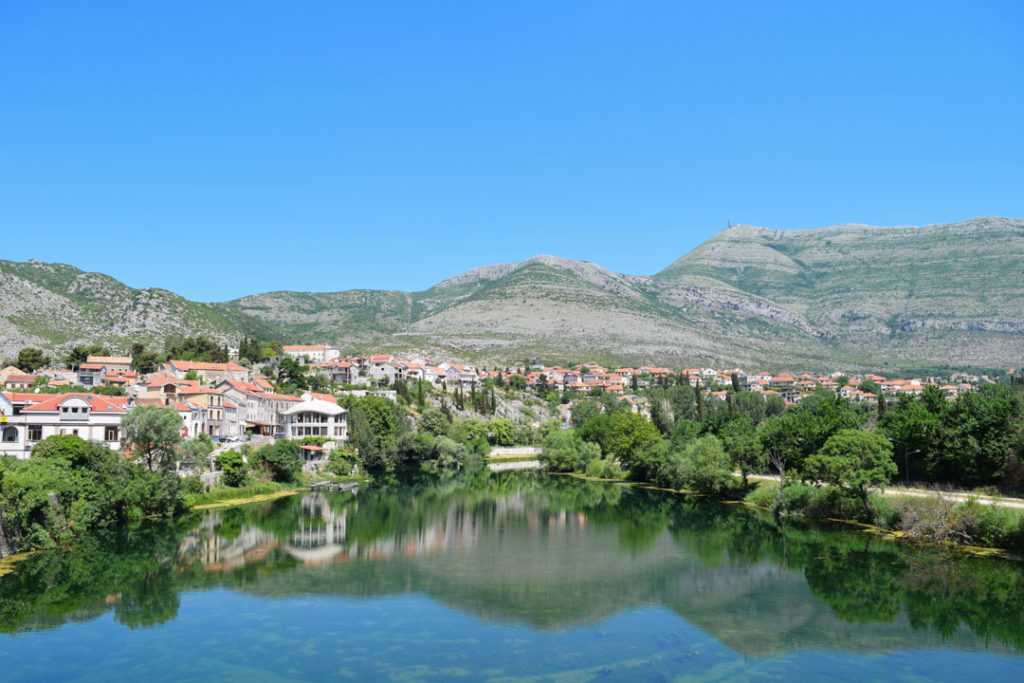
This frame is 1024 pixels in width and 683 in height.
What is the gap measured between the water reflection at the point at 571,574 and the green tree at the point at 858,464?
2.95 metres

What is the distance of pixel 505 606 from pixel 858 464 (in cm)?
2555

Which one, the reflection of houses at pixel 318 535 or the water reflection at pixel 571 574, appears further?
the reflection of houses at pixel 318 535

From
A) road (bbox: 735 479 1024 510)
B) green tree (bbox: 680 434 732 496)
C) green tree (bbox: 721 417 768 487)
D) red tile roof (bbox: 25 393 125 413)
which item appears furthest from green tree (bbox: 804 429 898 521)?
red tile roof (bbox: 25 393 125 413)

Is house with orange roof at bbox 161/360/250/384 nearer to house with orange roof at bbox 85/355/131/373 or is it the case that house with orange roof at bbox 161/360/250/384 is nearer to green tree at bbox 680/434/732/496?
house with orange roof at bbox 85/355/131/373

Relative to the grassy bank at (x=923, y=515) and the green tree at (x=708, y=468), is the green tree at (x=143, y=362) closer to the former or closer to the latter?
the green tree at (x=708, y=468)

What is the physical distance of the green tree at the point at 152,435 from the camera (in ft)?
157

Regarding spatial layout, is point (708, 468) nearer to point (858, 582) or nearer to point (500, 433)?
point (858, 582)

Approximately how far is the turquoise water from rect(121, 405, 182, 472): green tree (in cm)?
665

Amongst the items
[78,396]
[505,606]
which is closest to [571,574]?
[505,606]

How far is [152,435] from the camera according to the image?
48.0m

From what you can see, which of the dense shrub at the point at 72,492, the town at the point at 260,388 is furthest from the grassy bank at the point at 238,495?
the town at the point at 260,388

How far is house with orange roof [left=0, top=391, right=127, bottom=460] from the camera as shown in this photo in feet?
156

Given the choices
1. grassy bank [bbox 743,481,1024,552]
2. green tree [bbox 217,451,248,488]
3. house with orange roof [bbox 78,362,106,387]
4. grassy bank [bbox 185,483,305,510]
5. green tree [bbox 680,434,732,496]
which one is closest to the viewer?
grassy bank [bbox 743,481,1024,552]

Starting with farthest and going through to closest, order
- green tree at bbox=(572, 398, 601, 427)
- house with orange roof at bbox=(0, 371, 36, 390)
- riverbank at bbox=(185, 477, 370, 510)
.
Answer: green tree at bbox=(572, 398, 601, 427) → house with orange roof at bbox=(0, 371, 36, 390) → riverbank at bbox=(185, 477, 370, 510)
